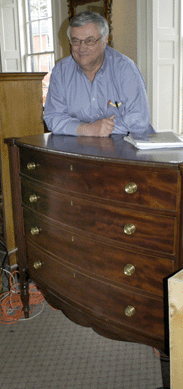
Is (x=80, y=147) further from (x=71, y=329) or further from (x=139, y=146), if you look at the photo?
(x=71, y=329)

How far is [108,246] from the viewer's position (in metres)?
1.38

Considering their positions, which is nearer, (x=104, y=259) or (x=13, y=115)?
(x=104, y=259)

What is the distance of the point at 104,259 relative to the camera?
141 centimetres

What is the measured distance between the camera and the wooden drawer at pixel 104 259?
1.26 meters

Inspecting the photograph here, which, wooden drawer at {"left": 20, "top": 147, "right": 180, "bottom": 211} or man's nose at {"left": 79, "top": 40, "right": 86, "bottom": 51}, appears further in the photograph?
man's nose at {"left": 79, "top": 40, "right": 86, "bottom": 51}

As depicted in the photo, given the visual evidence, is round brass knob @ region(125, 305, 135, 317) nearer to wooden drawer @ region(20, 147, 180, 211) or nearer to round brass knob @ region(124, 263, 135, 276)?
round brass knob @ region(124, 263, 135, 276)

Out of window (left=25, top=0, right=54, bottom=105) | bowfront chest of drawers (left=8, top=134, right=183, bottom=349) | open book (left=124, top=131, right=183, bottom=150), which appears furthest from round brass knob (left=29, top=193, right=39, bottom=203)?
window (left=25, top=0, right=54, bottom=105)

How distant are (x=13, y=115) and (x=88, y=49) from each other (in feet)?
2.86

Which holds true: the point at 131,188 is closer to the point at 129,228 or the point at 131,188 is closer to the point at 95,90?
the point at 129,228

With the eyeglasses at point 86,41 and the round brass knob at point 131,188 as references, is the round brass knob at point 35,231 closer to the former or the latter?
the round brass knob at point 131,188

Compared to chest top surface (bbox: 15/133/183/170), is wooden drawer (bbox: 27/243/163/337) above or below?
below

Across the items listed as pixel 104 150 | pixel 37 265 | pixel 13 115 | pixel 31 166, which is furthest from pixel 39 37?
pixel 104 150

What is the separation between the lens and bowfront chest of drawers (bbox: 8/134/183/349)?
1.19m

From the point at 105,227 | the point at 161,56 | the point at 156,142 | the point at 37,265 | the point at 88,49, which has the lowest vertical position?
the point at 37,265
